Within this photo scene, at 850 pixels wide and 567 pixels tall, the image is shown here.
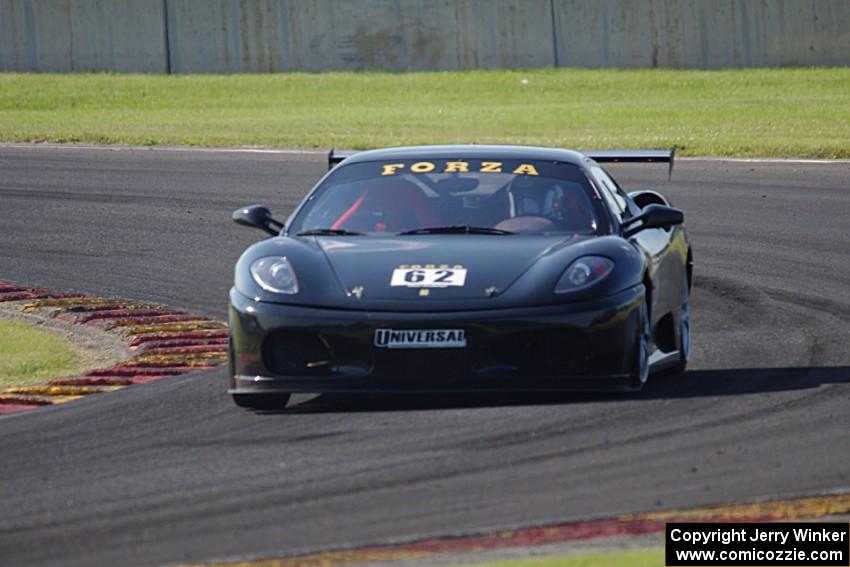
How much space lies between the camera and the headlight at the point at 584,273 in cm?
754

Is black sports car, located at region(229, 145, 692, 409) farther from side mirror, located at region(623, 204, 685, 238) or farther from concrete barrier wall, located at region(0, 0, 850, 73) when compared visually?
concrete barrier wall, located at region(0, 0, 850, 73)

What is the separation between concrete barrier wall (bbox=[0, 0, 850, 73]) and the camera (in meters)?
31.2

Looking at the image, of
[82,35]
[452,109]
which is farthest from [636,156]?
[82,35]

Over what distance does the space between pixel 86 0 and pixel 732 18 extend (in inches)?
467

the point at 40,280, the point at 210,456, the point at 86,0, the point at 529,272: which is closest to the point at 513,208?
the point at 529,272

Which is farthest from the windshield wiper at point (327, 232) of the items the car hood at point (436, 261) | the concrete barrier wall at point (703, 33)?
the concrete barrier wall at point (703, 33)

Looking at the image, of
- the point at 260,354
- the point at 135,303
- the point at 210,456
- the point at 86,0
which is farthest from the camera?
the point at 86,0

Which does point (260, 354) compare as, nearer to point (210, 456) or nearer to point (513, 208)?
point (210, 456)

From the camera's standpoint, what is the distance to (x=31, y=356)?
9.77 metres

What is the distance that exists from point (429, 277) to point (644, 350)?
39.8 inches

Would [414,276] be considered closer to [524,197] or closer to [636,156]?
[524,197]

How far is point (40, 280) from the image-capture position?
12672 millimetres

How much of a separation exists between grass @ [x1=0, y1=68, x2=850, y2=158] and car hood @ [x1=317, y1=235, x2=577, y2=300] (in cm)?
1264

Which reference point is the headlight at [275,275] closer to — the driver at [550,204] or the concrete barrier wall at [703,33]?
the driver at [550,204]
